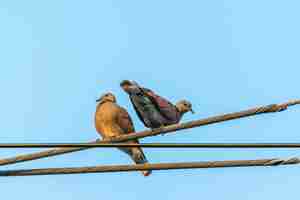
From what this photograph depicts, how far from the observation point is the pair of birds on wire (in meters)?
13.1

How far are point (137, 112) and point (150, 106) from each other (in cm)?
29

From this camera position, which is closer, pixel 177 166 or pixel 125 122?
pixel 177 166

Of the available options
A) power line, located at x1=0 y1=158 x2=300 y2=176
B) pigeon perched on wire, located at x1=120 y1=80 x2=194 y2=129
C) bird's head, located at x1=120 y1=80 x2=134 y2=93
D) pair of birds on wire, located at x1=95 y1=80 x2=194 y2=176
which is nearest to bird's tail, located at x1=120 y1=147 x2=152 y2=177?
pair of birds on wire, located at x1=95 y1=80 x2=194 y2=176

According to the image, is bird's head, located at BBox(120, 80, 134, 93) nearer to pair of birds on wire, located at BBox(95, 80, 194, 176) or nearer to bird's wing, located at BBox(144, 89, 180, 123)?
pair of birds on wire, located at BBox(95, 80, 194, 176)

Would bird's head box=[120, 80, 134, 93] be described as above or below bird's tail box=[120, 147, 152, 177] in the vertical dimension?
above

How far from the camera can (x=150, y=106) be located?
13.2 meters

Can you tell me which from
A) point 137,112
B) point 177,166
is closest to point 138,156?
point 137,112

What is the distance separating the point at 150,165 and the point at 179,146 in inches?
11.7

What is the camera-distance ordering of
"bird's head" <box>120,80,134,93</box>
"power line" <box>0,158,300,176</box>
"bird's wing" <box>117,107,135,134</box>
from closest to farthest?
1. "power line" <box>0,158,300,176</box>
2. "bird's head" <box>120,80,134,93</box>
3. "bird's wing" <box>117,107,135,134</box>

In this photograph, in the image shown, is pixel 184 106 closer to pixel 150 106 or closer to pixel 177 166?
pixel 150 106

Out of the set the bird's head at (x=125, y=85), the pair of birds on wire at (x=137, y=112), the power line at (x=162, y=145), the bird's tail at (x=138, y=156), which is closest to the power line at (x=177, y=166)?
the power line at (x=162, y=145)

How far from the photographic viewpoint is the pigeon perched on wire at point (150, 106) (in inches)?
517

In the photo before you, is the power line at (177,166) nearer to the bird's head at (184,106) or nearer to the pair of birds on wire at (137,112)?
the pair of birds on wire at (137,112)

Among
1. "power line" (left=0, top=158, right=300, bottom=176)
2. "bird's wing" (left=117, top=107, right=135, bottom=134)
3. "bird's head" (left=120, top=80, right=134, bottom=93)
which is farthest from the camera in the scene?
"bird's wing" (left=117, top=107, right=135, bottom=134)
